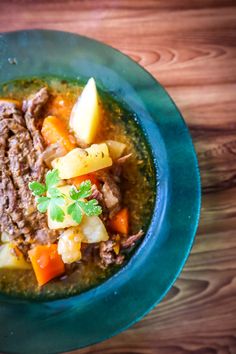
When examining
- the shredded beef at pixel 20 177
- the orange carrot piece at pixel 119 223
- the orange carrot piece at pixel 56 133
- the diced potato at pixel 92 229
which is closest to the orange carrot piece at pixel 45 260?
the shredded beef at pixel 20 177

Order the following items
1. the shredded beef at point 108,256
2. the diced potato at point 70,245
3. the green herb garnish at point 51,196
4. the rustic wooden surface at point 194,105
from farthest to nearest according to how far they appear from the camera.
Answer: the rustic wooden surface at point 194,105, the shredded beef at point 108,256, the diced potato at point 70,245, the green herb garnish at point 51,196

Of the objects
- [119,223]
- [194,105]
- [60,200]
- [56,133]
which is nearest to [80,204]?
[60,200]

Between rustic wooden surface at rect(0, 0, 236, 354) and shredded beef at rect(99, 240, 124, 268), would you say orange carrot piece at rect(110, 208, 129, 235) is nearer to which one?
shredded beef at rect(99, 240, 124, 268)

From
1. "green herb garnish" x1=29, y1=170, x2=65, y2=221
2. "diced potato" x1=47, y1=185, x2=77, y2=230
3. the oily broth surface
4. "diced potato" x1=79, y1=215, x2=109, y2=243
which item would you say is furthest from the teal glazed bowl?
"green herb garnish" x1=29, y1=170, x2=65, y2=221

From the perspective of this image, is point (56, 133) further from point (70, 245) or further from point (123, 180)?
point (70, 245)

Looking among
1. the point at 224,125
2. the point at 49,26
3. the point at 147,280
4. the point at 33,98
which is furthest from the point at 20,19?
the point at 147,280

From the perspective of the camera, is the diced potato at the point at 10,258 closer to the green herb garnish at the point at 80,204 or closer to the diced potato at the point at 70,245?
the diced potato at the point at 70,245
